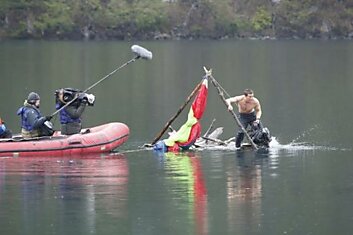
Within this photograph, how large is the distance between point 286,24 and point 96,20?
20371 mm

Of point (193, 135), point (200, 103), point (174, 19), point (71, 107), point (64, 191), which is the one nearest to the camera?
point (64, 191)

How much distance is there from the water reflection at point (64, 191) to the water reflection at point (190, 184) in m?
1.10

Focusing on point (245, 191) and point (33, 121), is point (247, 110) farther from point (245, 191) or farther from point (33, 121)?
point (245, 191)

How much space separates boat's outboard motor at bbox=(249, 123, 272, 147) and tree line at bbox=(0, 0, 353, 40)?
320ft

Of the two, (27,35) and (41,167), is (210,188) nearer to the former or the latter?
(41,167)

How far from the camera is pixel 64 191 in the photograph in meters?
30.1

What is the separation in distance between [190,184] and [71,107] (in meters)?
6.27

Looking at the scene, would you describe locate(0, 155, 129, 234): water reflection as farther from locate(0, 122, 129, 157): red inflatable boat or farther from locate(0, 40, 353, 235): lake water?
locate(0, 122, 129, 157): red inflatable boat

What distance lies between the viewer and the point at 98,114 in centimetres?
4772

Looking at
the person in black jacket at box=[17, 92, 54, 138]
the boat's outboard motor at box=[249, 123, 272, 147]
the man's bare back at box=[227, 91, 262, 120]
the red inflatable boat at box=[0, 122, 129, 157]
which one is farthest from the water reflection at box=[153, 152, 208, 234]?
the person in black jacket at box=[17, 92, 54, 138]

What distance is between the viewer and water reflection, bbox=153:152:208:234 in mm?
27120

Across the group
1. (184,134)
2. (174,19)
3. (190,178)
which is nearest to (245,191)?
(190,178)

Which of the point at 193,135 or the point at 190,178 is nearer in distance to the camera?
the point at 190,178

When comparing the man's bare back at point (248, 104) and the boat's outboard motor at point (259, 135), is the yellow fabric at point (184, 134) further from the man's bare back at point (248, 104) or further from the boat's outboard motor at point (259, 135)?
the boat's outboard motor at point (259, 135)
